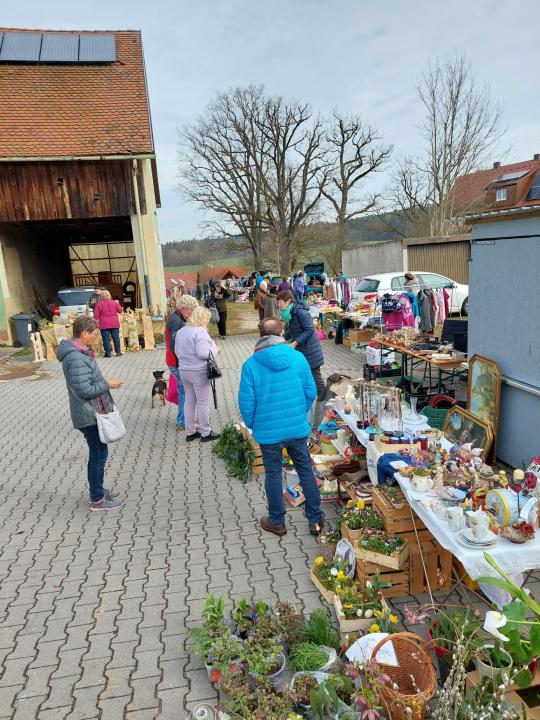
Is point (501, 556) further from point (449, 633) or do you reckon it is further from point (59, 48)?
point (59, 48)

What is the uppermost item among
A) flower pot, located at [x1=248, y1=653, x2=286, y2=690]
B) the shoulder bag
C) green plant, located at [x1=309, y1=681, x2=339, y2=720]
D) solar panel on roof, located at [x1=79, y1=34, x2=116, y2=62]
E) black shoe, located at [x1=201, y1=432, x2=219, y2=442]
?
solar panel on roof, located at [x1=79, y1=34, x2=116, y2=62]

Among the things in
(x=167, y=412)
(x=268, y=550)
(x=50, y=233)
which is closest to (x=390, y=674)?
(x=268, y=550)

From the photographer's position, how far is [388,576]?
3.69 meters

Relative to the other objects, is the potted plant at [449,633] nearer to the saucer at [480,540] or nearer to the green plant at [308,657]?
the saucer at [480,540]

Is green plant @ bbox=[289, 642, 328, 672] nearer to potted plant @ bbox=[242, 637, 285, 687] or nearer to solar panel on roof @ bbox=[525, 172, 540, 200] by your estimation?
potted plant @ bbox=[242, 637, 285, 687]

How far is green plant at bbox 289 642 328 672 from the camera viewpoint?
2941 mm

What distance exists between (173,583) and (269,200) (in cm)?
3817

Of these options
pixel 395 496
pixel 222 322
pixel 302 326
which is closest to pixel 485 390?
pixel 302 326

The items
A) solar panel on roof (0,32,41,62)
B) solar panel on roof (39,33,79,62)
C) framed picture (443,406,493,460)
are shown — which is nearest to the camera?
framed picture (443,406,493,460)

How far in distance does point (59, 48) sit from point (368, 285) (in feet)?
48.0

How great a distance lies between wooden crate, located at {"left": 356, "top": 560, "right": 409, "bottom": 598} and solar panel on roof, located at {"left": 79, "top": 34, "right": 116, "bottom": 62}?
20.5 metres

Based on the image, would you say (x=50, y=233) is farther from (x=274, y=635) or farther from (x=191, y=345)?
(x=274, y=635)

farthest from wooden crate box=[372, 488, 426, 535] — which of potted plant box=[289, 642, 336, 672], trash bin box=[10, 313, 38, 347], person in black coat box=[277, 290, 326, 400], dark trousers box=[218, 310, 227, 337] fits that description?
trash bin box=[10, 313, 38, 347]

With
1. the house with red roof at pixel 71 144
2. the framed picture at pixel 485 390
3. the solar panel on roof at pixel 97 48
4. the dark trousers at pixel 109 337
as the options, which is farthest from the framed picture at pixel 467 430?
the solar panel on roof at pixel 97 48
